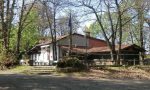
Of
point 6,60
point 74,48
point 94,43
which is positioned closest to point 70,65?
point 6,60

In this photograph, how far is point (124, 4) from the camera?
36.8 metres

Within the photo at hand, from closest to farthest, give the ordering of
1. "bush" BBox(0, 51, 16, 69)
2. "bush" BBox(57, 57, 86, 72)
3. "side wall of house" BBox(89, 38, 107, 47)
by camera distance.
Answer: "bush" BBox(57, 57, 86, 72) < "bush" BBox(0, 51, 16, 69) < "side wall of house" BBox(89, 38, 107, 47)

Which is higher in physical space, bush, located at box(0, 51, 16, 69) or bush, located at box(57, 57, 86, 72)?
bush, located at box(0, 51, 16, 69)

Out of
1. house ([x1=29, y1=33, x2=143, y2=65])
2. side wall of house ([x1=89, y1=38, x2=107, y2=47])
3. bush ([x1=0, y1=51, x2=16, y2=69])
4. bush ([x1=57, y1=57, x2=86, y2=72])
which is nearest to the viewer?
bush ([x1=57, y1=57, x2=86, y2=72])


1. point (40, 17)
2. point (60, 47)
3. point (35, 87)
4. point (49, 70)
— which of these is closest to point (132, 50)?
point (60, 47)

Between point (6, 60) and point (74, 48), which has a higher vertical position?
point (74, 48)

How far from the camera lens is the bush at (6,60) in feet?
133

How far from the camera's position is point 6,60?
41000mm

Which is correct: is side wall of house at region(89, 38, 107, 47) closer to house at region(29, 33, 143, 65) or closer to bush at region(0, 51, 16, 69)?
house at region(29, 33, 143, 65)

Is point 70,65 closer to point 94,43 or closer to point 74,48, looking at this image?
point 74,48

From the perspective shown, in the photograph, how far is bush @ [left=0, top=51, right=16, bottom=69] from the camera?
4039 centimetres

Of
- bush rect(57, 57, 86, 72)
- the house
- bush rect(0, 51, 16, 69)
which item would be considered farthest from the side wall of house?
bush rect(57, 57, 86, 72)

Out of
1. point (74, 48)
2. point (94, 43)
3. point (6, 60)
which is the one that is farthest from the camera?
point (94, 43)

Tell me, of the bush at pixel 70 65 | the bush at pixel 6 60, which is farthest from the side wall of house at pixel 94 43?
the bush at pixel 70 65
